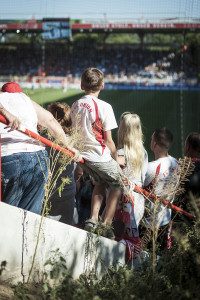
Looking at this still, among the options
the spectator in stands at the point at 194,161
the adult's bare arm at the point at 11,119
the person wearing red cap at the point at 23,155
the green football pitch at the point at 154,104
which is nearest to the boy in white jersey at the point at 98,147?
the person wearing red cap at the point at 23,155

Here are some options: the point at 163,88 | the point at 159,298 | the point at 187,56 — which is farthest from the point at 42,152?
the point at 187,56

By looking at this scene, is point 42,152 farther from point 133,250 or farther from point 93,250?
point 133,250

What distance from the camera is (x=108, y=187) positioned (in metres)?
3.74

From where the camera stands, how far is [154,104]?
26.7 metres

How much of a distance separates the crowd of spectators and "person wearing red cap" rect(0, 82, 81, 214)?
27.5 m

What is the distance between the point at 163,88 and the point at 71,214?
87.6 ft

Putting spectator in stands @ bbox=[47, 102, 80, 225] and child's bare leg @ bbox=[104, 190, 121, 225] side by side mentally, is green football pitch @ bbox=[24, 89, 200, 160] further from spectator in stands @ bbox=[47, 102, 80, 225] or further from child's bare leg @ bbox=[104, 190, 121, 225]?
child's bare leg @ bbox=[104, 190, 121, 225]

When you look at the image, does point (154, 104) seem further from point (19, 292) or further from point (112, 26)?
point (19, 292)

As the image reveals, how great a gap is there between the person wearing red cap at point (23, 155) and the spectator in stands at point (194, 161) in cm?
176

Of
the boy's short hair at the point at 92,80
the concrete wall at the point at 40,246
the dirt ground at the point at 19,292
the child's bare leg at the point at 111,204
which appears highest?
the boy's short hair at the point at 92,80

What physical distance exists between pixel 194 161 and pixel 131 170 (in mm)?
894

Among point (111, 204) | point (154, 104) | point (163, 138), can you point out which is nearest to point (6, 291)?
Answer: point (111, 204)

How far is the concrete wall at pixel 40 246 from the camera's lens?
276 centimetres

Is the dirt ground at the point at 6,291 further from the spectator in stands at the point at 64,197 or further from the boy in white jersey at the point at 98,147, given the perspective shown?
the spectator in stands at the point at 64,197
